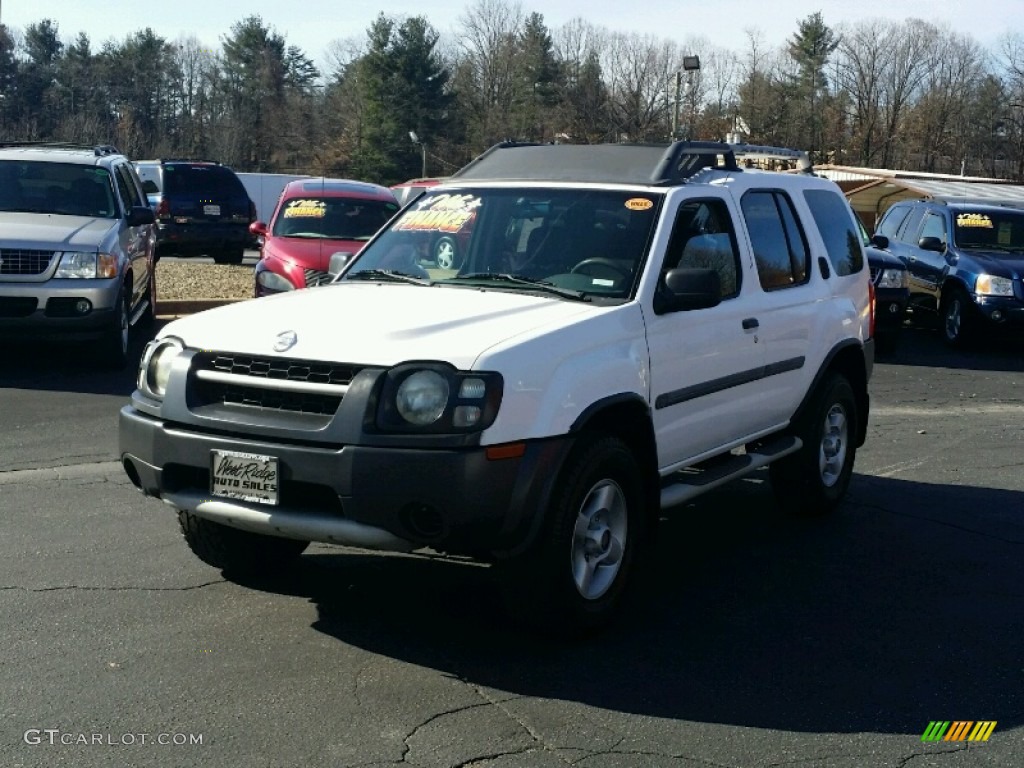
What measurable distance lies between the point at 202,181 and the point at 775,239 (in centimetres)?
1895

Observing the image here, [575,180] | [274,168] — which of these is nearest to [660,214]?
[575,180]

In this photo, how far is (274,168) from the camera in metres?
71.1

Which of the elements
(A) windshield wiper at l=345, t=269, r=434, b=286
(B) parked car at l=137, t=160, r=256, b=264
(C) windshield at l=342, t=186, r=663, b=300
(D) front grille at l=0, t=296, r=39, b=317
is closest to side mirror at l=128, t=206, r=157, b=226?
(D) front grille at l=0, t=296, r=39, b=317

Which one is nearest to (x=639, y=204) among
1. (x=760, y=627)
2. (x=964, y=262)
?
(x=760, y=627)

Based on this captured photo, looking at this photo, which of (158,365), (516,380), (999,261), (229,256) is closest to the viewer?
(516,380)

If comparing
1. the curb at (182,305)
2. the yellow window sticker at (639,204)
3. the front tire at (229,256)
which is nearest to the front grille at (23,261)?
the curb at (182,305)

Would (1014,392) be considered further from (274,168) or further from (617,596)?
(274,168)

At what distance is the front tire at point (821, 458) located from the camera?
23.6 ft

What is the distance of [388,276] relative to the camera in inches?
239

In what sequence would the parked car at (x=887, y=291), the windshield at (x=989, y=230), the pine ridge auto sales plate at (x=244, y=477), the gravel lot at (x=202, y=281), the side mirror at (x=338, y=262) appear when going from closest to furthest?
the pine ridge auto sales plate at (x=244, y=477)
the side mirror at (x=338, y=262)
the parked car at (x=887, y=291)
the windshield at (x=989, y=230)
the gravel lot at (x=202, y=281)

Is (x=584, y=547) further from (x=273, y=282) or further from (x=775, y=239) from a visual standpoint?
(x=273, y=282)

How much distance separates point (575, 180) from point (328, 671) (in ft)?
8.81

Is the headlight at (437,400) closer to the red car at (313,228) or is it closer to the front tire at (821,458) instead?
the front tire at (821,458)

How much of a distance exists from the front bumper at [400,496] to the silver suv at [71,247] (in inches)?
269
